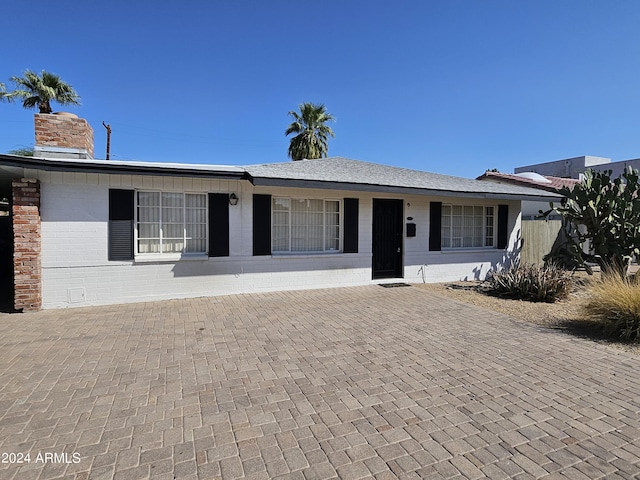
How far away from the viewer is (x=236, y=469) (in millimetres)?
2492

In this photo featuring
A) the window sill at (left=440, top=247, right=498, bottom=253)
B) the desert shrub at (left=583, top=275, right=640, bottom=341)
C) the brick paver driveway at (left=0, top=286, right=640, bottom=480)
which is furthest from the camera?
the window sill at (left=440, top=247, right=498, bottom=253)

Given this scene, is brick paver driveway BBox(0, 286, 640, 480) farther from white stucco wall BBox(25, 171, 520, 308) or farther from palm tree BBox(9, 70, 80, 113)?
palm tree BBox(9, 70, 80, 113)

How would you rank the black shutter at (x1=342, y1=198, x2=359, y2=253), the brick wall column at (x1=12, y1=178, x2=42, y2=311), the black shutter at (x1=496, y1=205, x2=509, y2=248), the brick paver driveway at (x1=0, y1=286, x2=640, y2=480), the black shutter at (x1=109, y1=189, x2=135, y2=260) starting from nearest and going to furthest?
the brick paver driveway at (x1=0, y1=286, x2=640, y2=480), the brick wall column at (x1=12, y1=178, x2=42, y2=311), the black shutter at (x1=109, y1=189, x2=135, y2=260), the black shutter at (x1=342, y1=198, x2=359, y2=253), the black shutter at (x1=496, y1=205, x2=509, y2=248)

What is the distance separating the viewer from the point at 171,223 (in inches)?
318

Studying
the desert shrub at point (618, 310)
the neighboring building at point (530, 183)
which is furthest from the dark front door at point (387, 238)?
the neighboring building at point (530, 183)

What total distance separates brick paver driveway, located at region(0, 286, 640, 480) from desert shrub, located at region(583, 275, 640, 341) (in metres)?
0.78

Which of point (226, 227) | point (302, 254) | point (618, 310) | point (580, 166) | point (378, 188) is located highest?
point (580, 166)

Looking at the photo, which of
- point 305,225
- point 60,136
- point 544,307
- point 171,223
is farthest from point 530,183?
point 60,136

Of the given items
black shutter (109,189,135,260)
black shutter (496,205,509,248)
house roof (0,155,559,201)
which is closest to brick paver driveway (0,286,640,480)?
black shutter (109,189,135,260)

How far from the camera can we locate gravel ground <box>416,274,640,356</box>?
19.3 ft

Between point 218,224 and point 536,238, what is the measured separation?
11429mm

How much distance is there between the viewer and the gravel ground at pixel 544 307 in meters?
5.88

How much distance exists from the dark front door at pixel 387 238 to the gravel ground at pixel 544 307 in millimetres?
1030

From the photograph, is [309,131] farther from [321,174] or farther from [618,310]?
[618,310]
